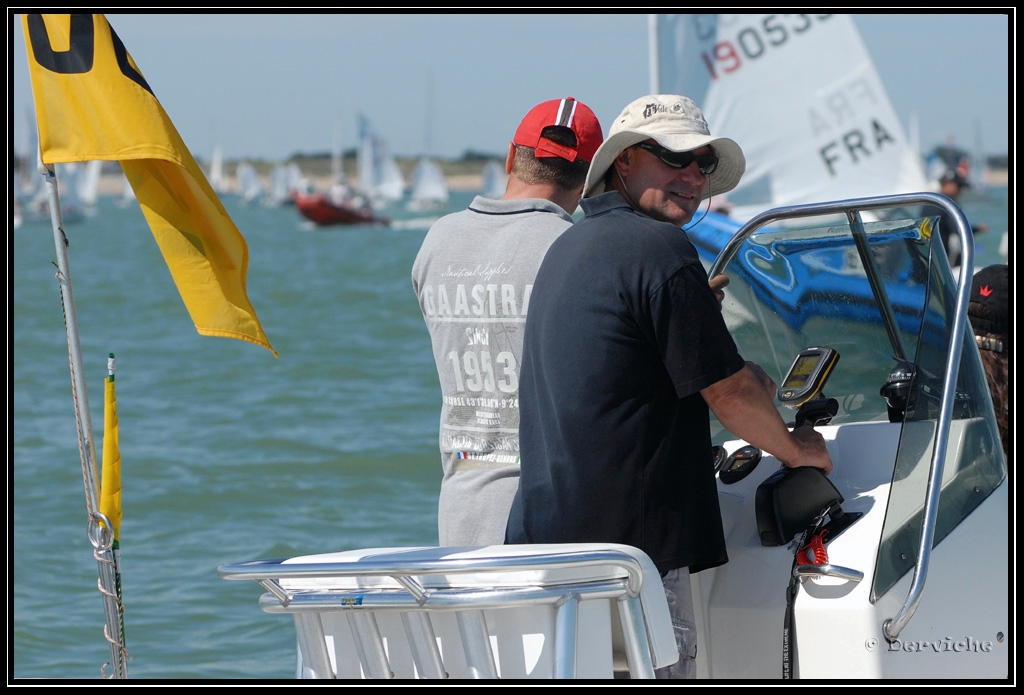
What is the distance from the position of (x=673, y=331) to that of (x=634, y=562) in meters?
0.42

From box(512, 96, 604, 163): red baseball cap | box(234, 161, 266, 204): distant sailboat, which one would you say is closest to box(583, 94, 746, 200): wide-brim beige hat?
box(512, 96, 604, 163): red baseball cap

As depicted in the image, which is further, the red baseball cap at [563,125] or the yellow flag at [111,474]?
the yellow flag at [111,474]

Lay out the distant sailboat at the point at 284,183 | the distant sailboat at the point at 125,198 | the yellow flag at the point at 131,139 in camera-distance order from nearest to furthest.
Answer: the yellow flag at the point at 131,139 → the distant sailboat at the point at 284,183 → the distant sailboat at the point at 125,198

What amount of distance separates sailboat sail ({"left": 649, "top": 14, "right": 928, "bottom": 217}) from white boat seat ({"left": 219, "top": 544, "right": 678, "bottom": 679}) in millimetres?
9975

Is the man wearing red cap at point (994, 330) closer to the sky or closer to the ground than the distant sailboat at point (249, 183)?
closer to the sky

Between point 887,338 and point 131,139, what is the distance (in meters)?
1.82

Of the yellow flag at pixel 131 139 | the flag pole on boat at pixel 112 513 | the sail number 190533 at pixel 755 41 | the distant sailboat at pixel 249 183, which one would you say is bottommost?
the distant sailboat at pixel 249 183

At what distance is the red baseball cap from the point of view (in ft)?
8.68

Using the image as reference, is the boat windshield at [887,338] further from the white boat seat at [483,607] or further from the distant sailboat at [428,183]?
the distant sailboat at [428,183]

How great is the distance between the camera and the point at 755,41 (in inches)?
474

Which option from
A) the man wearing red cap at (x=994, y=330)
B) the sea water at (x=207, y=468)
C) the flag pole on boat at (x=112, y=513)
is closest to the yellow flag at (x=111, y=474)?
the flag pole on boat at (x=112, y=513)

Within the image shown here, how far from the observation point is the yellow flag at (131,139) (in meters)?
2.85

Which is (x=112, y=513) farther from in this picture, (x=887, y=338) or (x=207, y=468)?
(x=207, y=468)

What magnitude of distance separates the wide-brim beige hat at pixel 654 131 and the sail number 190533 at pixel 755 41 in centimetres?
971
